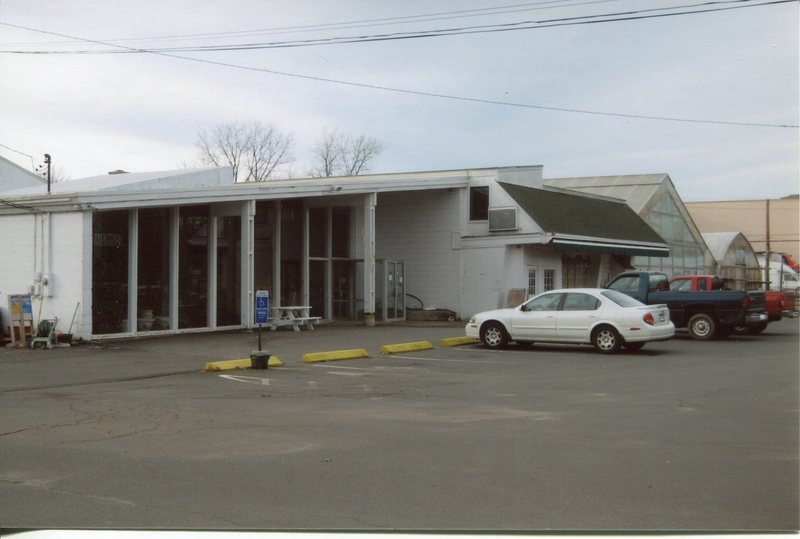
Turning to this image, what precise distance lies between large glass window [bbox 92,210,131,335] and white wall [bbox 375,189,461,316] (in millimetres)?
12983

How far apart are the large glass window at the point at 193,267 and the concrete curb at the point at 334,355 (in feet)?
23.5

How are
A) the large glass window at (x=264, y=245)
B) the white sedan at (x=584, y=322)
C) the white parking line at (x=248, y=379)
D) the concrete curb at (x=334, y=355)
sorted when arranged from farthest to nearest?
the large glass window at (x=264, y=245) → the white sedan at (x=584, y=322) → the concrete curb at (x=334, y=355) → the white parking line at (x=248, y=379)

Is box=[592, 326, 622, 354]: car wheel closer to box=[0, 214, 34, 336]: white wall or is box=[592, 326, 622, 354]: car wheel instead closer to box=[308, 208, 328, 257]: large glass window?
box=[308, 208, 328, 257]: large glass window

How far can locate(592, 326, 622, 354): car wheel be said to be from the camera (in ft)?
60.7

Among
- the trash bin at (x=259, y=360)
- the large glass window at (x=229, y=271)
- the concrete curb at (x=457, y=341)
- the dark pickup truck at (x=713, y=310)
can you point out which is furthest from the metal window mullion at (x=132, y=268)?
the dark pickup truck at (x=713, y=310)

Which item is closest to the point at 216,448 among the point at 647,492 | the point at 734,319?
the point at 647,492

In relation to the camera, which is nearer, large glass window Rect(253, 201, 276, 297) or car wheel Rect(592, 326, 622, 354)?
car wheel Rect(592, 326, 622, 354)

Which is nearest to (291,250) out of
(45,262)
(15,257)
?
(45,262)

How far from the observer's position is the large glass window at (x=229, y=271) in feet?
79.1

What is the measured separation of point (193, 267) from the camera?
916 inches

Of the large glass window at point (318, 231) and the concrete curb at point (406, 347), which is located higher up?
the large glass window at point (318, 231)

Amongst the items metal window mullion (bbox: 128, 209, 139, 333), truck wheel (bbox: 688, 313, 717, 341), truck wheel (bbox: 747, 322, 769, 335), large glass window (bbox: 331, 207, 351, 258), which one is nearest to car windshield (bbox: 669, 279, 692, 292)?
truck wheel (bbox: 747, 322, 769, 335)

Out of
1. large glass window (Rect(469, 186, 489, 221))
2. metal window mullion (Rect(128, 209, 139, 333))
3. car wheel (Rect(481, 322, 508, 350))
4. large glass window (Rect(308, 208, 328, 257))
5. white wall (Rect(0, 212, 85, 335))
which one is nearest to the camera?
white wall (Rect(0, 212, 85, 335))

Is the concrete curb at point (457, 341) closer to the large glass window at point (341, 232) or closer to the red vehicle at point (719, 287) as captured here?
the red vehicle at point (719, 287)
